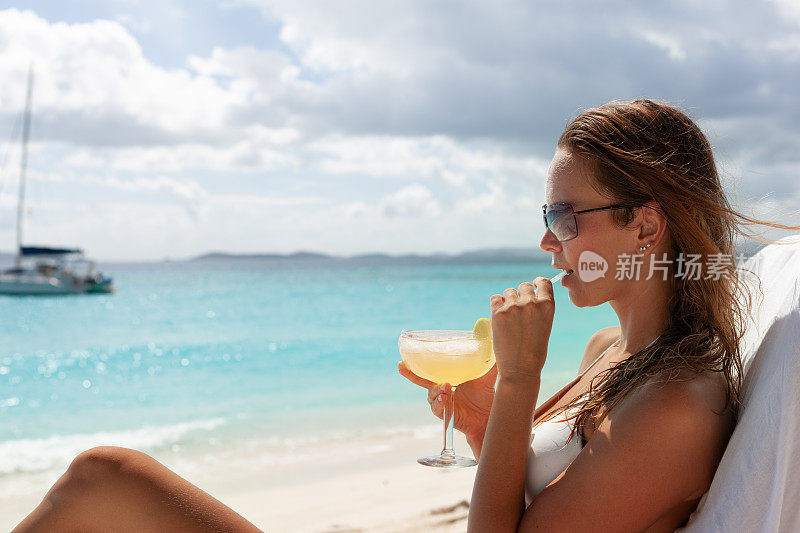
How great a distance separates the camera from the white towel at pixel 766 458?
1473 mm

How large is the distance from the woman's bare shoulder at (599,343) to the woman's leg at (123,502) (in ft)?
4.26

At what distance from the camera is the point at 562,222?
1.82 metres

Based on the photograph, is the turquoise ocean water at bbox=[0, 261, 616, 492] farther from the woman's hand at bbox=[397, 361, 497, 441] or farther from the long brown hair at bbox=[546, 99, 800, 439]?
the long brown hair at bbox=[546, 99, 800, 439]

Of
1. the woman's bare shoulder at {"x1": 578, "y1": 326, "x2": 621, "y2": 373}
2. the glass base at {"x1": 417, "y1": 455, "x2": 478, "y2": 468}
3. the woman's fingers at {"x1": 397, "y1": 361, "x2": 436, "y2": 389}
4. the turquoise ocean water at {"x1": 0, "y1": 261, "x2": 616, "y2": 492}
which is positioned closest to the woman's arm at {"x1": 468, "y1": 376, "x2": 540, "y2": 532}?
the glass base at {"x1": 417, "y1": 455, "x2": 478, "y2": 468}

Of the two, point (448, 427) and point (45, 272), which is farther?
point (45, 272)

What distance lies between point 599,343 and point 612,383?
2.20 feet

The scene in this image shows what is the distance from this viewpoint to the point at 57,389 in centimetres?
1060

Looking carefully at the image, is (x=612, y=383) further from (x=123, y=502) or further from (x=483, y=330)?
(x=123, y=502)

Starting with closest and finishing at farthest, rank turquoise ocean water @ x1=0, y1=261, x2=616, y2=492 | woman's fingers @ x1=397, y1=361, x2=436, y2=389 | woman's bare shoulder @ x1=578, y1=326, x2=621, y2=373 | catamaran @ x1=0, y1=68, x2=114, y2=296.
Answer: woman's fingers @ x1=397, y1=361, x2=436, y2=389 < woman's bare shoulder @ x1=578, y1=326, x2=621, y2=373 < turquoise ocean water @ x1=0, y1=261, x2=616, y2=492 < catamaran @ x1=0, y1=68, x2=114, y2=296

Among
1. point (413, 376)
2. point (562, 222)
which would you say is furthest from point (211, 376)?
point (562, 222)

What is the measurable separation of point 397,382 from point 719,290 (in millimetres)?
8566

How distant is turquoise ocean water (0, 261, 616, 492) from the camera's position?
24.2 feet

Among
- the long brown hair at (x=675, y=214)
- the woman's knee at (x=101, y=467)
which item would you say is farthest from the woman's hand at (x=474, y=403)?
the woman's knee at (x=101, y=467)

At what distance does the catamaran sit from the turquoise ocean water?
27.4ft
